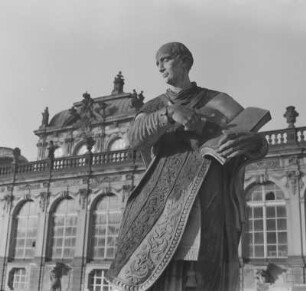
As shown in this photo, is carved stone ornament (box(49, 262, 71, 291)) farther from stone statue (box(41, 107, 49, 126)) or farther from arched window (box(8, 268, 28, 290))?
stone statue (box(41, 107, 49, 126))

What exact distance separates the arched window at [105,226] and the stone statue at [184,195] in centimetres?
1812

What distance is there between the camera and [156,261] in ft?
6.63

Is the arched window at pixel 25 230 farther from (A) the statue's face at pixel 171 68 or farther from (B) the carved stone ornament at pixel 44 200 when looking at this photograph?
(A) the statue's face at pixel 171 68

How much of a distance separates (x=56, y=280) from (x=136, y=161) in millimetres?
6179

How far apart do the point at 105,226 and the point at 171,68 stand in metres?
18.7

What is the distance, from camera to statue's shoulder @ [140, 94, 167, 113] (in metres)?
2.39

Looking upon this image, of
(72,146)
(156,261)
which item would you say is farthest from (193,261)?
(72,146)

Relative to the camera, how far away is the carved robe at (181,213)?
202 cm

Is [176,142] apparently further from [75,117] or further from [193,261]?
[75,117]

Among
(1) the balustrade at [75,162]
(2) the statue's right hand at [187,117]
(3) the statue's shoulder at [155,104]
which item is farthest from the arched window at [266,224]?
(2) the statue's right hand at [187,117]

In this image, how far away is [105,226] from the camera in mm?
20547

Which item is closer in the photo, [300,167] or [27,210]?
[300,167]

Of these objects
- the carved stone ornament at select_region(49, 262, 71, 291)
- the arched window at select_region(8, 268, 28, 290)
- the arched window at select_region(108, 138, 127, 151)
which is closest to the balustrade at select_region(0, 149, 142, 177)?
the arched window at select_region(108, 138, 127, 151)

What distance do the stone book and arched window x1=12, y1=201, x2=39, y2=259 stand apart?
21151 mm
